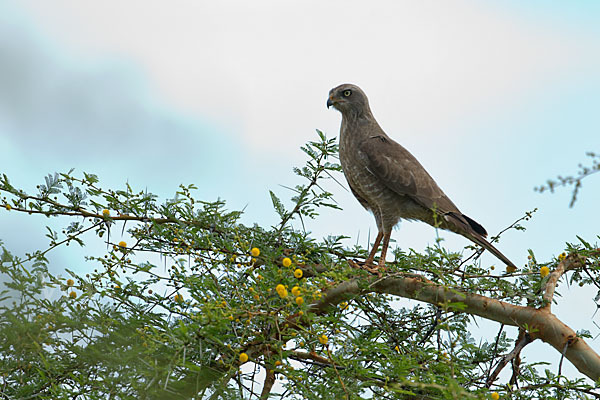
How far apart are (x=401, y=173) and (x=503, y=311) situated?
6.03ft

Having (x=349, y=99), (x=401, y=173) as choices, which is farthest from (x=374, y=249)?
(x=349, y=99)

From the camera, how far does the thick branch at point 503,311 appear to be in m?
3.65

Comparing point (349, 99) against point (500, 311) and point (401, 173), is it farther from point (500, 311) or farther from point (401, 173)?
point (500, 311)

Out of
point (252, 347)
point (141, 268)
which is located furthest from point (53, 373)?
point (252, 347)

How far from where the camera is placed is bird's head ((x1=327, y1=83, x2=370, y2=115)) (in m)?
5.88

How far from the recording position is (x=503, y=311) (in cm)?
381

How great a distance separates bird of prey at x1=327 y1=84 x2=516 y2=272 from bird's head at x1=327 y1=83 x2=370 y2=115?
231 mm

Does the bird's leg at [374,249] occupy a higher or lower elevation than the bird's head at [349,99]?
lower

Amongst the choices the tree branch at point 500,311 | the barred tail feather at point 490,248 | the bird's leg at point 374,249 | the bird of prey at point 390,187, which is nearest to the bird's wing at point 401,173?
the bird of prey at point 390,187

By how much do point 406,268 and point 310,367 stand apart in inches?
42.2

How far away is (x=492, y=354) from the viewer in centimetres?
421

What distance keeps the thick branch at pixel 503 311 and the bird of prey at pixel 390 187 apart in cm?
117

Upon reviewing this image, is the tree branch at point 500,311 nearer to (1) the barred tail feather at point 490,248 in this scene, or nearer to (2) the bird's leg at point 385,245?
(1) the barred tail feather at point 490,248

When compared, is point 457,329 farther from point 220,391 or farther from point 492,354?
point 220,391
